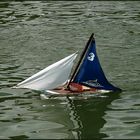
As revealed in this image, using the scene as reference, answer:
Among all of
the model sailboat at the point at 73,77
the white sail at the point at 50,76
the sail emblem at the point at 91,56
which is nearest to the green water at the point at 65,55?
the model sailboat at the point at 73,77

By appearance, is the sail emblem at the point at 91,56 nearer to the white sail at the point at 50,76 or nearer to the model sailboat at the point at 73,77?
the model sailboat at the point at 73,77

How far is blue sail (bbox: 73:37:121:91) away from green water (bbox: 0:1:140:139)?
2.13 feet

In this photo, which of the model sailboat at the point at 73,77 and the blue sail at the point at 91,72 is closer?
the model sailboat at the point at 73,77

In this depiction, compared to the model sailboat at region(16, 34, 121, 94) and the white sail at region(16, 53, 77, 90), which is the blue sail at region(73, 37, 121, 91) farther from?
the white sail at region(16, 53, 77, 90)

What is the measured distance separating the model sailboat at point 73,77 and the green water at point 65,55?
56 cm

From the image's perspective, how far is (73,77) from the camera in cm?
2255

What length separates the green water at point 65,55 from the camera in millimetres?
19109

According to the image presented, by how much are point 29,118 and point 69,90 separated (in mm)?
3327

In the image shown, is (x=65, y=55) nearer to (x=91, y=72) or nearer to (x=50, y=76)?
(x=91, y=72)

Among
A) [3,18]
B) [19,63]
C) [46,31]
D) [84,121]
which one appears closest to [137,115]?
[84,121]

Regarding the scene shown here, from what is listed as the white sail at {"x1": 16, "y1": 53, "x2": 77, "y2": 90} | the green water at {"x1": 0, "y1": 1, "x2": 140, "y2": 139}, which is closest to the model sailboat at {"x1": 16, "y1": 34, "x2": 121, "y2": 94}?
the white sail at {"x1": 16, "y1": 53, "x2": 77, "y2": 90}

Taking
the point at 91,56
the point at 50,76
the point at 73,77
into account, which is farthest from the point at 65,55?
the point at 50,76

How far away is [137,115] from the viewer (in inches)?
798

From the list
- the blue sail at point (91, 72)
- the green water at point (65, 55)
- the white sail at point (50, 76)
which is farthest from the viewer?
the blue sail at point (91, 72)
